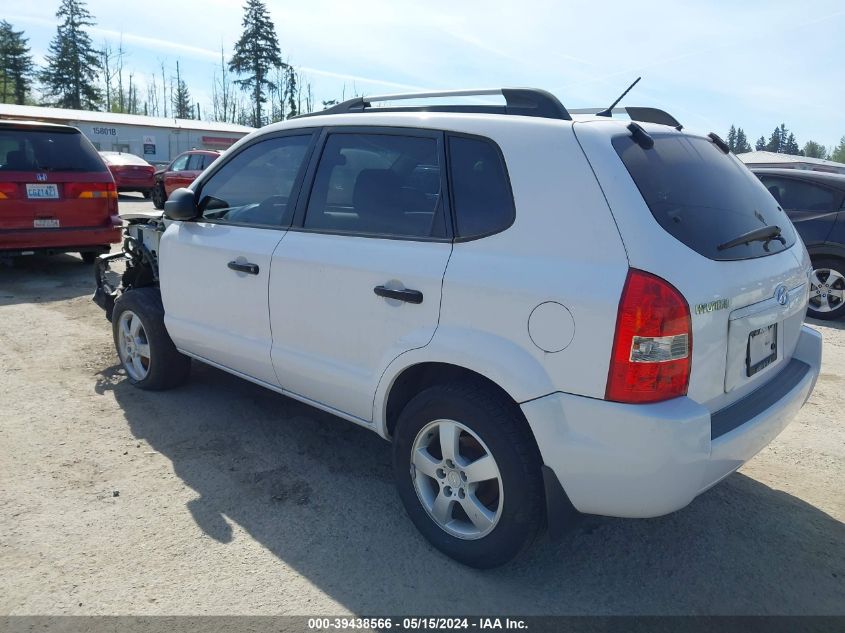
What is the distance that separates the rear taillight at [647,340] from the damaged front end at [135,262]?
3432 millimetres

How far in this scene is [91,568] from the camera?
8.91 ft

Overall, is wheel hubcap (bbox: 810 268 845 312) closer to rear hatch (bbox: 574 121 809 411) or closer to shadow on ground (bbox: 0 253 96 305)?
rear hatch (bbox: 574 121 809 411)

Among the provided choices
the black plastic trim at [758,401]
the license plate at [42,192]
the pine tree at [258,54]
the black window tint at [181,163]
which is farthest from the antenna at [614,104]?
the pine tree at [258,54]

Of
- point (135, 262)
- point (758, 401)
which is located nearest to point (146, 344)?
point (135, 262)

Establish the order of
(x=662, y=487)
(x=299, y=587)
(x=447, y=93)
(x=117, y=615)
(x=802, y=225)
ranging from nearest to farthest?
(x=662, y=487), (x=117, y=615), (x=299, y=587), (x=447, y=93), (x=802, y=225)

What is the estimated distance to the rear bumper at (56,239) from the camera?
7465 millimetres

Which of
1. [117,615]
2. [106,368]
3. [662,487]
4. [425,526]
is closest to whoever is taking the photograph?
[662,487]

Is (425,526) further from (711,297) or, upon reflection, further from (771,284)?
(771,284)

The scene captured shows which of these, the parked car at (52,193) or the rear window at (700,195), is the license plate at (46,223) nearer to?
the parked car at (52,193)

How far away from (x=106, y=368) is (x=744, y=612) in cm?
456

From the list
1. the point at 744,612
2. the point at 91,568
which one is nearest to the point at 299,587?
the point at 91,568

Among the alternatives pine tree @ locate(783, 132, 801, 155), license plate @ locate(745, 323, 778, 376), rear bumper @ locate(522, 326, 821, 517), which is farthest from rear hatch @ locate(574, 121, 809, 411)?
pine tree @ locate(783, 132, 801, 155)

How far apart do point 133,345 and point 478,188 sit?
10.1 ft

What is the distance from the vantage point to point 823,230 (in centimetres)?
745
